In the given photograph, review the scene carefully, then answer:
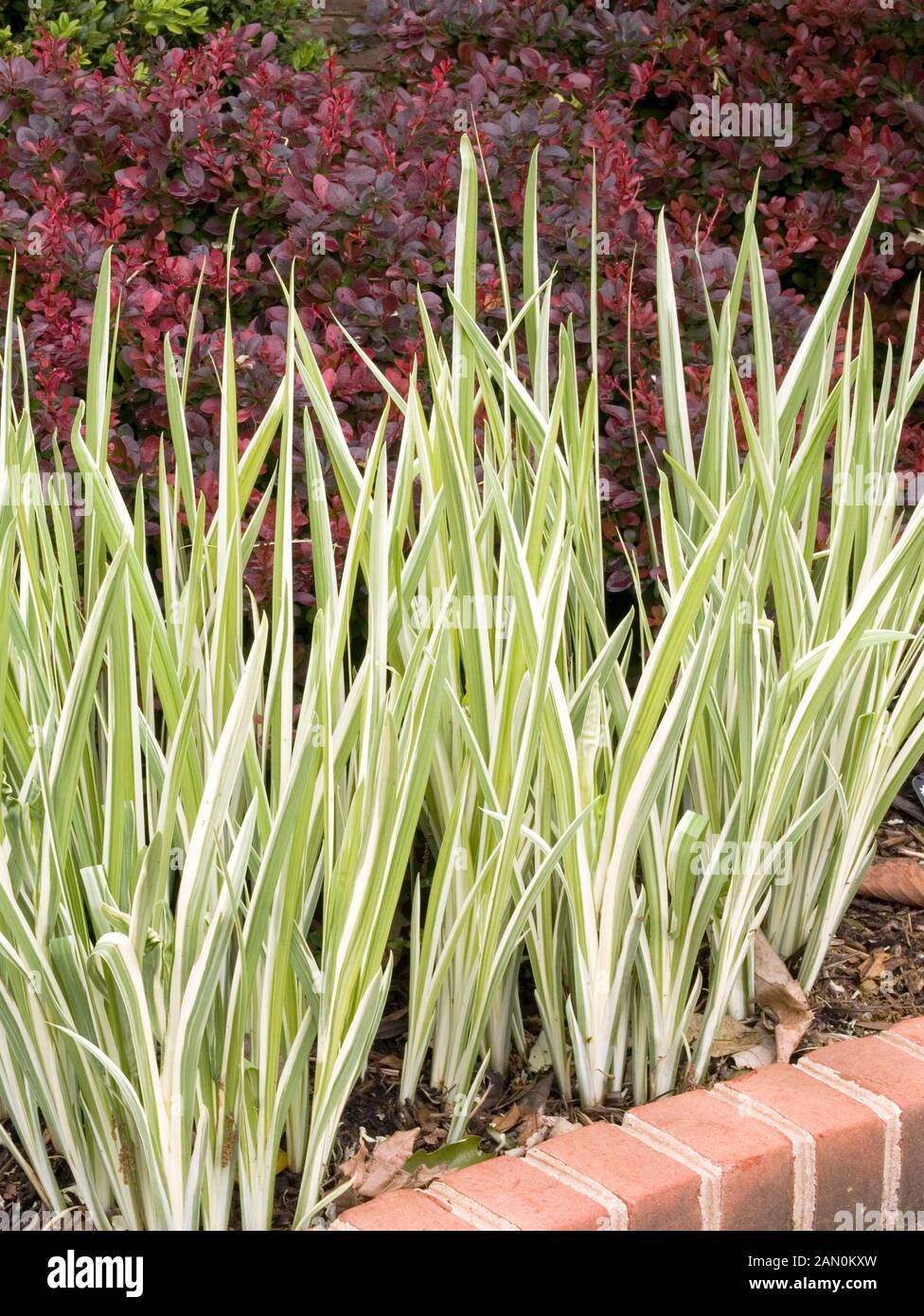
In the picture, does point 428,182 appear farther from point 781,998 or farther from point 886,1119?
point 886,1119

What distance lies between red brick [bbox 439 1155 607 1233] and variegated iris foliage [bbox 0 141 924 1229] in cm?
9

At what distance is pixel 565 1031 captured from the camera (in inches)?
64.9

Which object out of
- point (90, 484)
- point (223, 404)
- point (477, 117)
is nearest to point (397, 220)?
point (477, 117)

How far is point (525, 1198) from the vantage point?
4.41 feet

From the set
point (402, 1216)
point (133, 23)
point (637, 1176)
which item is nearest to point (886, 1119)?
point (637, 1176)

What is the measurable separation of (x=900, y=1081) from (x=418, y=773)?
71 cm

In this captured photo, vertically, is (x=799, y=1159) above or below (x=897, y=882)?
below

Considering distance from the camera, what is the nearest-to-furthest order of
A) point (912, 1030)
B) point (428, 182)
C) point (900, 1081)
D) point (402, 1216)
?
point (402, 1216), point (900, 1081), point (912, 1030), point (428, 182)

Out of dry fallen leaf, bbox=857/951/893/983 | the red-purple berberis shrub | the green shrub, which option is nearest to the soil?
dry fallen leaf, bbox=857/951/893/983

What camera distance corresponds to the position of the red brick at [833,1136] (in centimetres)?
148

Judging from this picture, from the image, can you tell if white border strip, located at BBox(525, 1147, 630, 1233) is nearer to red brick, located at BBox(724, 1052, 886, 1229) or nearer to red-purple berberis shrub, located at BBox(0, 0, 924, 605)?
red brick, located at BBox(724, 1052, 886, 1229)

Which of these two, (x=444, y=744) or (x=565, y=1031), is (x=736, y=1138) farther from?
(x=444, y=744)

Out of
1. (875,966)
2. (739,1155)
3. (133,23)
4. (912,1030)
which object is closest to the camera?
(739,1155)

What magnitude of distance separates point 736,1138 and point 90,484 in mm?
975
